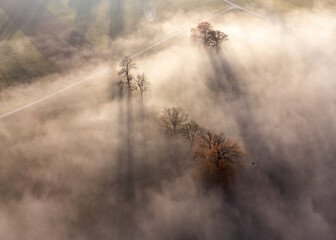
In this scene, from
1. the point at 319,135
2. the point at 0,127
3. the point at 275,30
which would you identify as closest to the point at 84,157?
the point at 0,127

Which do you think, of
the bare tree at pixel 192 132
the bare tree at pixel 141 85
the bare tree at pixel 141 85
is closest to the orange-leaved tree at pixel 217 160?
the bare tree at pixel 192 132

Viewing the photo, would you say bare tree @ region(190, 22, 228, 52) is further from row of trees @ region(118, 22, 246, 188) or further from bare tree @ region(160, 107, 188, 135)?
bare tree @ region(160, 107, 188, 135)

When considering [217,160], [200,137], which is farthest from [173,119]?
[217,160]

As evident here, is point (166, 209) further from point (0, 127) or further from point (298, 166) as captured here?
point (0, 127)

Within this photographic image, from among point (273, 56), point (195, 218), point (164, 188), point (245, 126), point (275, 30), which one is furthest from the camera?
point (275, 30)

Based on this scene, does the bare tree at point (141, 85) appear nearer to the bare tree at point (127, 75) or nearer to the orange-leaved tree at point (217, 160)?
the bare tree at point (127, 75)

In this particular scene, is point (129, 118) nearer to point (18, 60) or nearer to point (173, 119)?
point (173, 119)
